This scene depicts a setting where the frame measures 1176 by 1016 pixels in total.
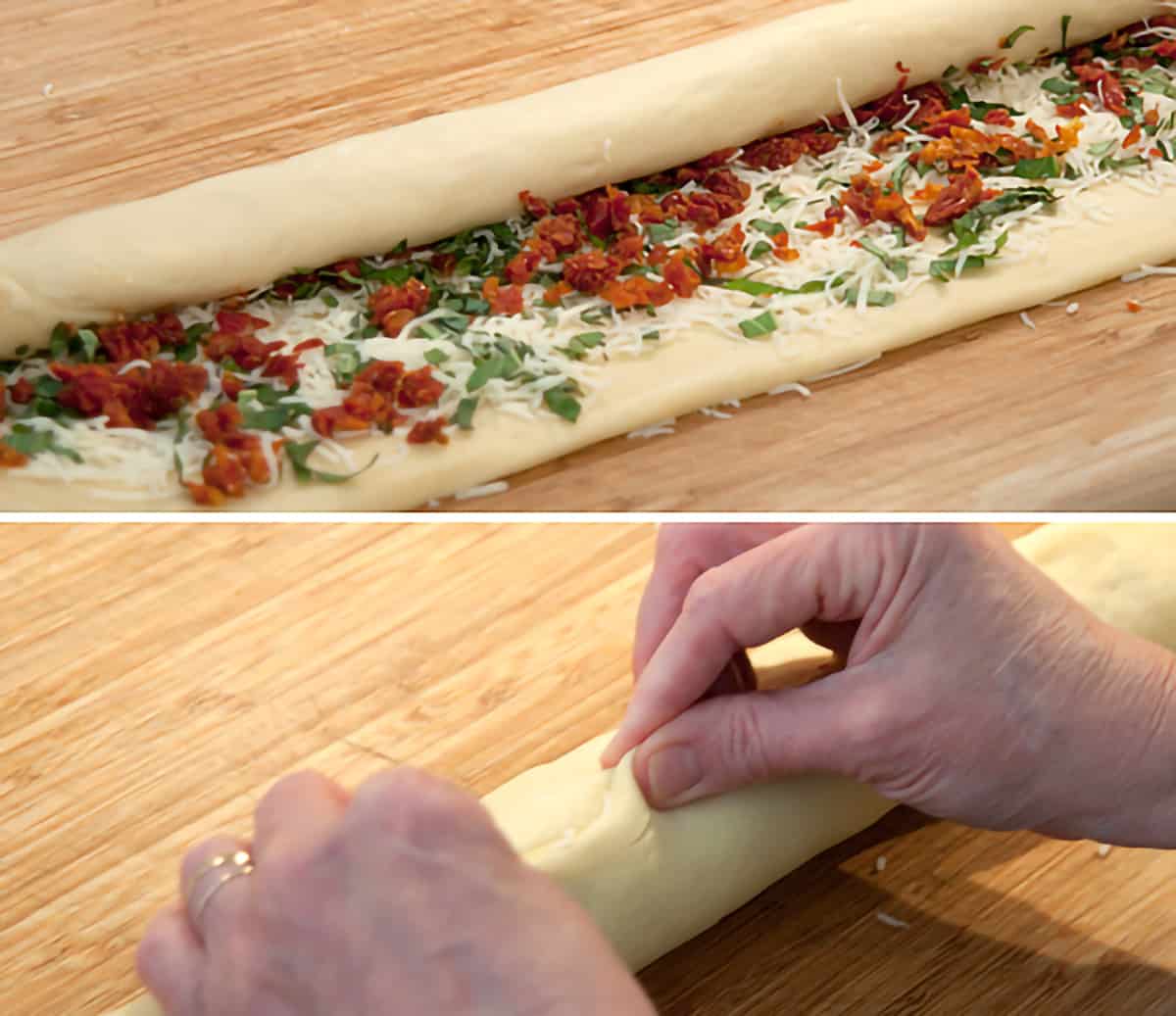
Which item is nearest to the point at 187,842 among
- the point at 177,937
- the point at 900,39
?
the point at 177,937

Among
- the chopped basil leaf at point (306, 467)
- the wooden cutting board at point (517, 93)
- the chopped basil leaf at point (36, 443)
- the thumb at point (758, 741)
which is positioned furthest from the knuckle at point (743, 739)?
the chopped basil leaf at point (36, 443)

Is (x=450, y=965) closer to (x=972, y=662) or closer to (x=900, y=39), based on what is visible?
(x=972, y=662)

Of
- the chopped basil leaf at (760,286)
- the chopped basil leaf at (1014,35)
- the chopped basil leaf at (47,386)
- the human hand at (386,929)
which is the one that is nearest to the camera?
the human hand at (386,929)

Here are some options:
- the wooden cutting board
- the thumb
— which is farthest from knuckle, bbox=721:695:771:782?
the wooden cutting board

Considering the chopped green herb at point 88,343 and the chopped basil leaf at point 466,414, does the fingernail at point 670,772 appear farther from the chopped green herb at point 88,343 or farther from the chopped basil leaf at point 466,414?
the chopped green herb at point 88,343

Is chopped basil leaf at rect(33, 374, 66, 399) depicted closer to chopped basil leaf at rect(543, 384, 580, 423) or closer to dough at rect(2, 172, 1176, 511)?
dough at rect(2, 172, 1176, 511)

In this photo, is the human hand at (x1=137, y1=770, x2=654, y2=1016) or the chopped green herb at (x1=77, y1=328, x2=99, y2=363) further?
the chopped green herb at (x1=77, y1=328, x2=99, y2=363)
